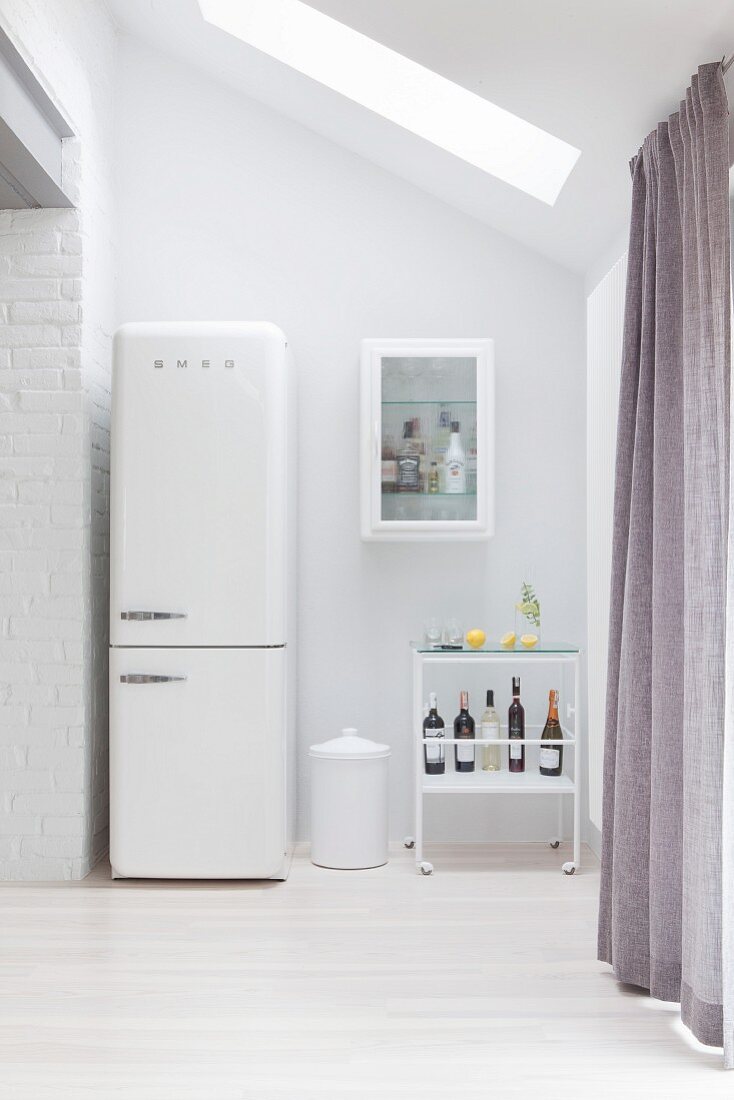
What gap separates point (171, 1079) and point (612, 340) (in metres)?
2.26

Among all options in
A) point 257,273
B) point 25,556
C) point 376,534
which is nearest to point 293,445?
point 376,534

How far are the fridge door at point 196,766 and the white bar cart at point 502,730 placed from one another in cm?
52

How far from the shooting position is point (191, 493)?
3248mm

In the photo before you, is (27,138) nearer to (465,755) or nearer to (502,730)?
(465,755)

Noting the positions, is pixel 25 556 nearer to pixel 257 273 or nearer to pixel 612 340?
pixel 257 273

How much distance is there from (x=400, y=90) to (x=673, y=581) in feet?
6.38

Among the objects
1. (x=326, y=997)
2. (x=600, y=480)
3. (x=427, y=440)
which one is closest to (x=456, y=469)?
(x=427, y=440)

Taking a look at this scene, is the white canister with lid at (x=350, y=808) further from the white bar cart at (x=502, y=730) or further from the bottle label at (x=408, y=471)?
the bottle label at (x=408, y=471)

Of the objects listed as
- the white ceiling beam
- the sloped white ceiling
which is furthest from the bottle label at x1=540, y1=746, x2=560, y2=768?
the white ceiling beam

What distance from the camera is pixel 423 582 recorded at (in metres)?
3.79

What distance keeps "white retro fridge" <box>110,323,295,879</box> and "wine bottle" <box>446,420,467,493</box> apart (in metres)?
0.70

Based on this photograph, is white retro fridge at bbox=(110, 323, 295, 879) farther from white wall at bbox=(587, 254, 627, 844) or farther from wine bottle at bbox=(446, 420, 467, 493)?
white wall at bbox=(587, 254, 627, 844)

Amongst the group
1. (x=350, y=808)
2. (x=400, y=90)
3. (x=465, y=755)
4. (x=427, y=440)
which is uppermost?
(x=400, y=90)

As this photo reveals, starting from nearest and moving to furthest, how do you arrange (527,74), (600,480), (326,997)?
(326,997), (527,74), (600,480)
